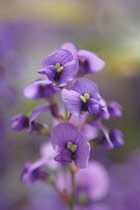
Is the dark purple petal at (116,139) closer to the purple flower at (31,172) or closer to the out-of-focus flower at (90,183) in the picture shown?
the purple flower at (31,172)

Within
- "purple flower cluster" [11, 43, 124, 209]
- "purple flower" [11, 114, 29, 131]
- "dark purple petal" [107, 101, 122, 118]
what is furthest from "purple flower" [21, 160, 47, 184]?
"dark purple petal" [107, 101, 122, 118]

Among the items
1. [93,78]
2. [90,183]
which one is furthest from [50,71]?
[93,78]

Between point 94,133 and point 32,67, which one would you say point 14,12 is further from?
point 94,133

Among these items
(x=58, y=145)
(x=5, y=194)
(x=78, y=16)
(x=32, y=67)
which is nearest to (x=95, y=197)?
(x=58, y=145)

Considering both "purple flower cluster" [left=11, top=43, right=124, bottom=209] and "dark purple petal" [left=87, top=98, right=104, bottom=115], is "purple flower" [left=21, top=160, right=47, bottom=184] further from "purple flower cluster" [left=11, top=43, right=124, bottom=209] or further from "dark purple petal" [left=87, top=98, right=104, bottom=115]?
"dark purple petal" [left=87, top=98, right=104, bottom=115]

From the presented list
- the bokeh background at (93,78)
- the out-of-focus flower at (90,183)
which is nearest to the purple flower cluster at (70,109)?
the out-of-focus flower at (90,183)

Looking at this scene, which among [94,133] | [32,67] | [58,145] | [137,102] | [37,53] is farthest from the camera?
[37,53]

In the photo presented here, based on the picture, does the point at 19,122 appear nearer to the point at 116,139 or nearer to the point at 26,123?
the point at 26,123
